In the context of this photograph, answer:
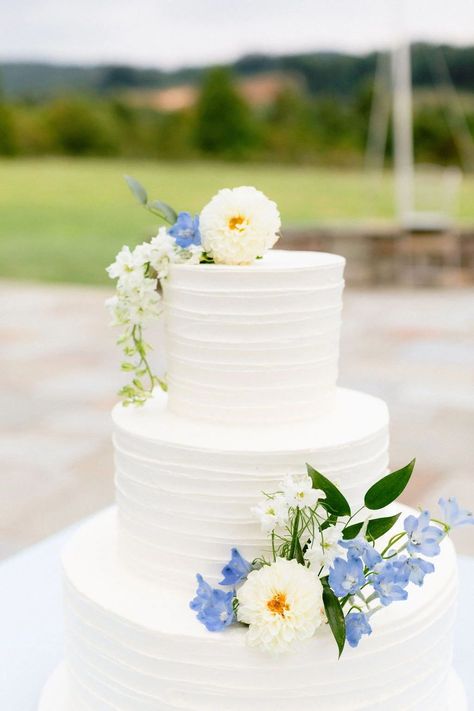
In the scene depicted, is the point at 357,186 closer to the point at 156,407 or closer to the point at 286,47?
the point at 286,47

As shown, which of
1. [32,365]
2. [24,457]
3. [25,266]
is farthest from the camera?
[25,266]

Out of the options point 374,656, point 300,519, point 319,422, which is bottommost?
point 374,656

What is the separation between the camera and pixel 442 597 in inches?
70.6

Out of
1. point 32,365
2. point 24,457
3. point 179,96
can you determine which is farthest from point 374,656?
point 179,96

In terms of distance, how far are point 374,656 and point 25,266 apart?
13.3 metres

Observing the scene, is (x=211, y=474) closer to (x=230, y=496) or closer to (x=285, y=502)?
(x=230, y=496)

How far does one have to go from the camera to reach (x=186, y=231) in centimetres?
177

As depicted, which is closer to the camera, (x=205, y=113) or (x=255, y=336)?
(x=255, y=336)

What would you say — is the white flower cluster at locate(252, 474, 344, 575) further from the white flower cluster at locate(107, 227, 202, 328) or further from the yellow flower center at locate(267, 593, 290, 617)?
the white flower cluster at locate(107, 227, 202, 328)

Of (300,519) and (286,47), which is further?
(286,47)

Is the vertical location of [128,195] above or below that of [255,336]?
below

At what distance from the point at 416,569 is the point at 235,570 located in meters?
0.30

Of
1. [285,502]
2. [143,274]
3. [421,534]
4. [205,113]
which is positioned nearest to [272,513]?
[285,502]

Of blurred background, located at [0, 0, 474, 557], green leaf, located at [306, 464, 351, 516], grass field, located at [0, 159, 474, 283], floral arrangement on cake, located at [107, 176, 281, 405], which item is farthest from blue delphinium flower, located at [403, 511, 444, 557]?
grass field, located at [0, 159, 474, 283]
